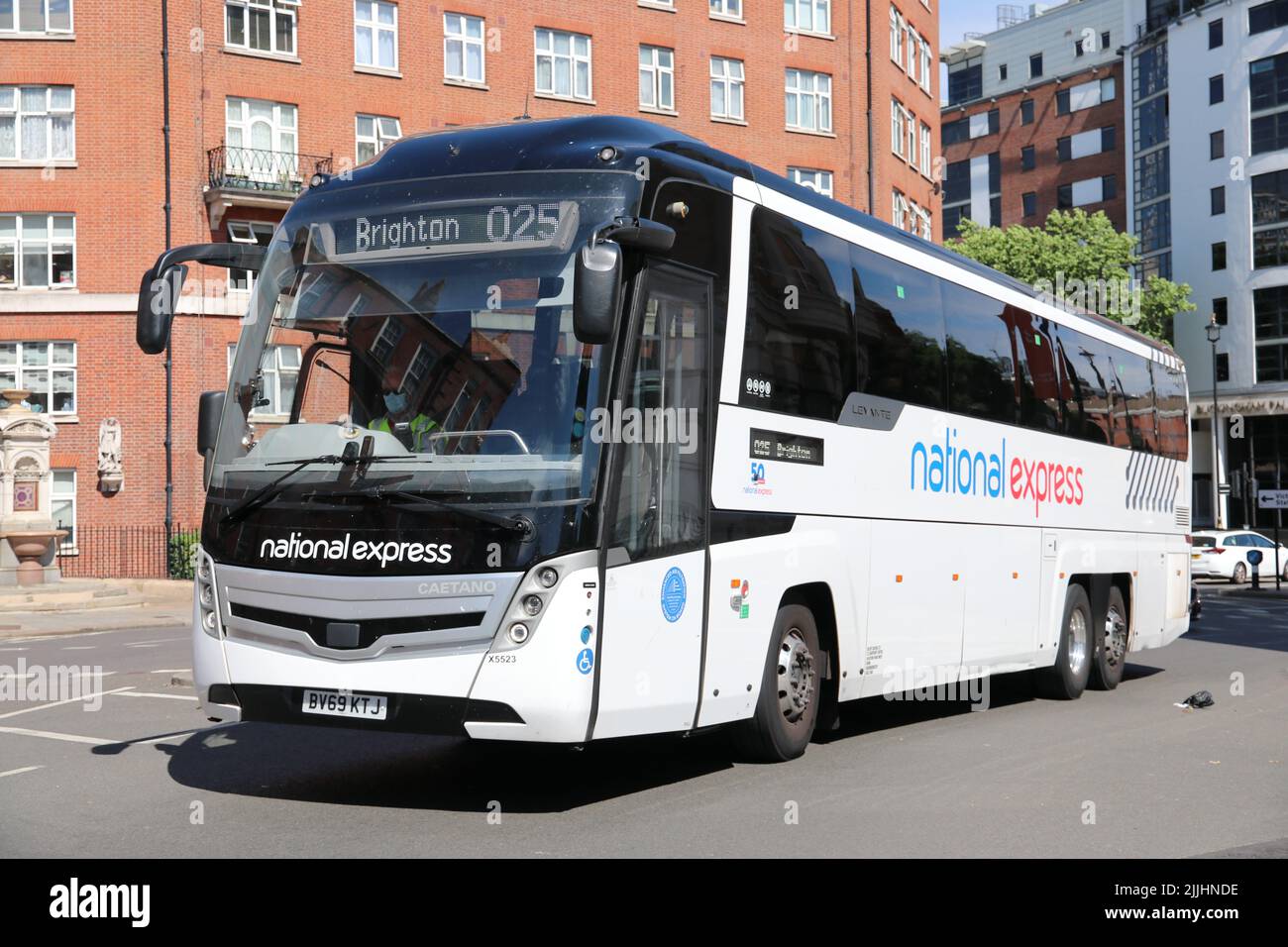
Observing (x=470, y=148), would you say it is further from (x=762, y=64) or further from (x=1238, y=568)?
(x=1238, y=568)

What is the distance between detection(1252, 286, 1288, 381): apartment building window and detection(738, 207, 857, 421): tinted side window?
201 feet

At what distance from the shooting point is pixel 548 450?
7.62 meters

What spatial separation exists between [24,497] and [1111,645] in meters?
22.4

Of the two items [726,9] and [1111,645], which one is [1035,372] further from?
[726,9]

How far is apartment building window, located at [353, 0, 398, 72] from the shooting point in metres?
38.9

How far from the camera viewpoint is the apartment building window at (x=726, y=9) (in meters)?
45.1

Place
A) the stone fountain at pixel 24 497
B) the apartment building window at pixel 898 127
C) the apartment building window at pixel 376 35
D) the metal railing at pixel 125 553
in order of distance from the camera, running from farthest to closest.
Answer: the apartment building window at pixel 898 127 < the apartment building window at pixel 376 35 < the metal railing at pixel 125 553 < the stone fountain at pixel 24 497

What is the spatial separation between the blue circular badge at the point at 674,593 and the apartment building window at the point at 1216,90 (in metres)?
68.3

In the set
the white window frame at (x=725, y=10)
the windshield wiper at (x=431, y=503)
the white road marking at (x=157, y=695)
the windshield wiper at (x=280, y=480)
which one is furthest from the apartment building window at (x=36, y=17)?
the windshield wiper at (x=431, y=503)

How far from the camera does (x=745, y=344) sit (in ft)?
30.0

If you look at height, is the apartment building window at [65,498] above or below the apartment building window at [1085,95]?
below

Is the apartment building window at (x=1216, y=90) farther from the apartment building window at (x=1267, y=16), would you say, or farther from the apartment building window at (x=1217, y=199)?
the apartment building window at (x=1217, y=199)

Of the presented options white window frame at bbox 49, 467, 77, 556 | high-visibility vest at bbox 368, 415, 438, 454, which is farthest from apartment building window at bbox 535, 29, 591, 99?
high-visibility vest at bbox 368, 415, 438, 454

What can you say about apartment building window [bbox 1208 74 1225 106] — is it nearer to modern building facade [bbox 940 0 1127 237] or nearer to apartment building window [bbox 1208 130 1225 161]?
apartment building window [bbox 1208 130 1225 161]
